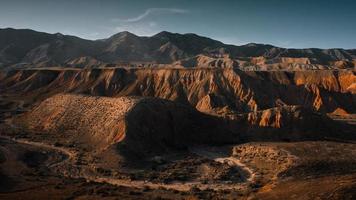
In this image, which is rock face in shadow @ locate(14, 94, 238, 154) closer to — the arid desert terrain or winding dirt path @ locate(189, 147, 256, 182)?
the arid desert terrain

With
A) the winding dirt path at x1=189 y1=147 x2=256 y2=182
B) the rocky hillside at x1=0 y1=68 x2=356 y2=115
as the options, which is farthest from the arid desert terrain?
the rocky hillside at x1=0 y1=68 x2=356 y2=115

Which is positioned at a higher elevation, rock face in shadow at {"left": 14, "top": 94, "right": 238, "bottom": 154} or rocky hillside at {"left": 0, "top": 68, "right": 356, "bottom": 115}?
rocky hillside at {"left": 0, "top": 68, "right": 356, "bottom": 115}

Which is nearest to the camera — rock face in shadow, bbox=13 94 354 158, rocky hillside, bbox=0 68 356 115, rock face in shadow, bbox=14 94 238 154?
rock face in shadow, bbox=14 94 238 154

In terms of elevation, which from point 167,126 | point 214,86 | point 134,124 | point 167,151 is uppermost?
point 214,86

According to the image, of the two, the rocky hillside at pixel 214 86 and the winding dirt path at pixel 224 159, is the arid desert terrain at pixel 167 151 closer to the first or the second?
the winding dirt path at pixel 224 159

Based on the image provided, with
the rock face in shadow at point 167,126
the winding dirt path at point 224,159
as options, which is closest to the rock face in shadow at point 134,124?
the rock face in shadow at point 167,126

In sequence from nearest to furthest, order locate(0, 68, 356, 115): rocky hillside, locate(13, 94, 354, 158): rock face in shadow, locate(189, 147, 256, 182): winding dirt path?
locate(189, 147, 256, 182): winding dirt path
locate(13, 94, 354, 158): rock face in shadow
locate(0, 68, 356, 115): rocky hillside

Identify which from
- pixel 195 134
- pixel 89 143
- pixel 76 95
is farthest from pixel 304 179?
pixel 76 95

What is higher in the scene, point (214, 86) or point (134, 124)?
point (214, 86)

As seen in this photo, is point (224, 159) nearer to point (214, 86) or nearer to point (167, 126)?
point (167, 126)

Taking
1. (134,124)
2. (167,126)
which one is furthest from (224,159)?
(134,124)

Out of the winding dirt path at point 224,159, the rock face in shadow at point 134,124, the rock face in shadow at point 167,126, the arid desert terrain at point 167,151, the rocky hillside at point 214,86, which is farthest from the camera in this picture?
the rocky hillside at point 214,86
